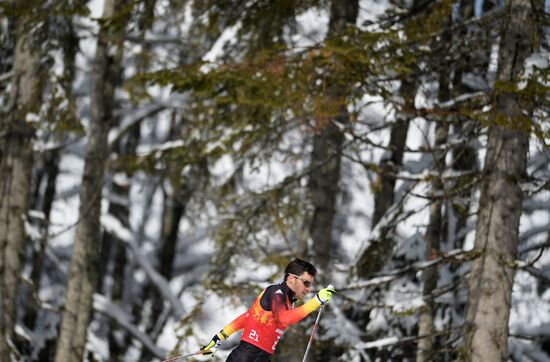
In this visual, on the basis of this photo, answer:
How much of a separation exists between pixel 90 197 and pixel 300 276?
8.24 meters

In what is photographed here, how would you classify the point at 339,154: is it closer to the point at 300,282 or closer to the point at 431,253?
the point at 431,253

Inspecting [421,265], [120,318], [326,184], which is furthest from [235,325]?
[120,318]

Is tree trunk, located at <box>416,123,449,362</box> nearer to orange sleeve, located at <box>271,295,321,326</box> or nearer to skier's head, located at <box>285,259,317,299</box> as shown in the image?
skier's head, located at <box>285,259,317,299</box>

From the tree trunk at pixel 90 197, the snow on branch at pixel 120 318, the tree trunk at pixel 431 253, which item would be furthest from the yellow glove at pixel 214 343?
the snow on branch at pixel 120 318

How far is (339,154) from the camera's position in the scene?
9914 mm

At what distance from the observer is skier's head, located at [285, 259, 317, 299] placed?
653cm

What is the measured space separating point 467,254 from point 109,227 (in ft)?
35.1

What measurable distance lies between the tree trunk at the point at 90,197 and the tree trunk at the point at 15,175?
3.09 feet

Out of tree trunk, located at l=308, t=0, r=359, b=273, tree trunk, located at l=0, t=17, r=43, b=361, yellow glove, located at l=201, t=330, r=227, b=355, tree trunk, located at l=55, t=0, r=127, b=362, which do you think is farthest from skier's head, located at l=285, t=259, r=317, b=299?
tree trunk, located at l=0, t=17, r=43, b=361

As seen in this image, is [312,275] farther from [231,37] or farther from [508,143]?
[231,37]

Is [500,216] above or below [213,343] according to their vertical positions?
above

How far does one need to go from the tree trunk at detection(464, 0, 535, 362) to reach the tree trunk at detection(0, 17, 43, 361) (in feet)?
26.3

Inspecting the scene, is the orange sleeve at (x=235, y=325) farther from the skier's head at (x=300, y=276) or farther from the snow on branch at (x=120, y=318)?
the snow on branch at (x=120, y=318)

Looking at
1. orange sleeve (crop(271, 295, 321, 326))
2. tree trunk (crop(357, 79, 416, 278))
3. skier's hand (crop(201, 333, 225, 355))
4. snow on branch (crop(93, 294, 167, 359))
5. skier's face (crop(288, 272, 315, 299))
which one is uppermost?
tree trunk (crop(357, 79, 416, 278))
